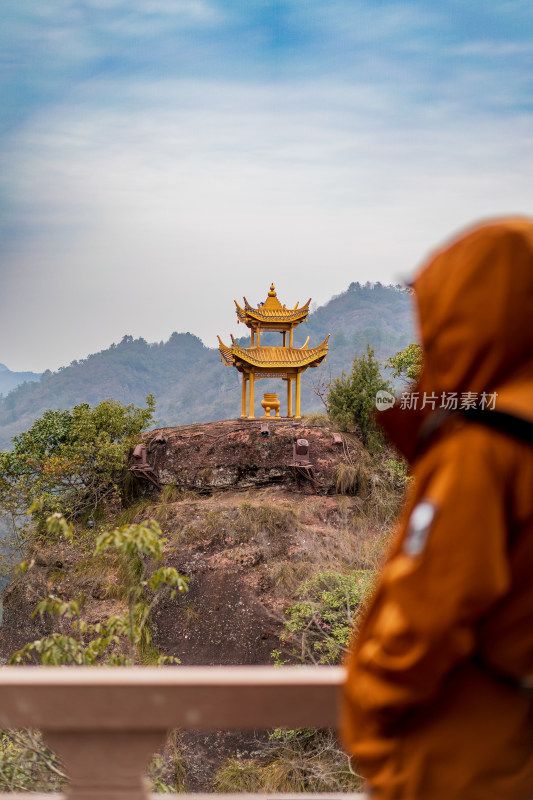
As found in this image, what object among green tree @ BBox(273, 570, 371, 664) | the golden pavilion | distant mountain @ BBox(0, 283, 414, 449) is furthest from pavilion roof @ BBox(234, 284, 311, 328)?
distant mountain @ BBox(0, 283, 414, 449)

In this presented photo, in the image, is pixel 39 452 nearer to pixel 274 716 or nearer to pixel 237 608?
pixel 237 608

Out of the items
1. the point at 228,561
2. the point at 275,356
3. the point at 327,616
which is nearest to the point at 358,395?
the point at 275,356

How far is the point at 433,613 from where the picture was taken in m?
0.82

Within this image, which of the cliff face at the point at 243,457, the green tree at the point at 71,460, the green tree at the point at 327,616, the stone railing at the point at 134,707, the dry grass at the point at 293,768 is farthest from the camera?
the green tree at the point at 71,460

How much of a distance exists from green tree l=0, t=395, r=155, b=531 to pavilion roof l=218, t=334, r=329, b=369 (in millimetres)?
2275

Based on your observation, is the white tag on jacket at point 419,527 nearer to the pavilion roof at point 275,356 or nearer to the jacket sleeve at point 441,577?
the jacket sleeve at point 441,577

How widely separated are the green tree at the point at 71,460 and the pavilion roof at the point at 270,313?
3.05 meters

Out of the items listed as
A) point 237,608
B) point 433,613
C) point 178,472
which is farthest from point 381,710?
point 178,472

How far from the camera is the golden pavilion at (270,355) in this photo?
14953mm

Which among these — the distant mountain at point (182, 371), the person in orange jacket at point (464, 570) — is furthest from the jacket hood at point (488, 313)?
the distant mountain at point (182, 371)

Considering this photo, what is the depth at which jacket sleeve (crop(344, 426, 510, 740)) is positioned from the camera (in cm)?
80

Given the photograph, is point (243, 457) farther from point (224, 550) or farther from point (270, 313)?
point (270, 313)

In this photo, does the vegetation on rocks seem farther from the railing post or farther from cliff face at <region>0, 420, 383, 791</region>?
the railing post

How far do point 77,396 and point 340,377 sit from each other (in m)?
60.7
